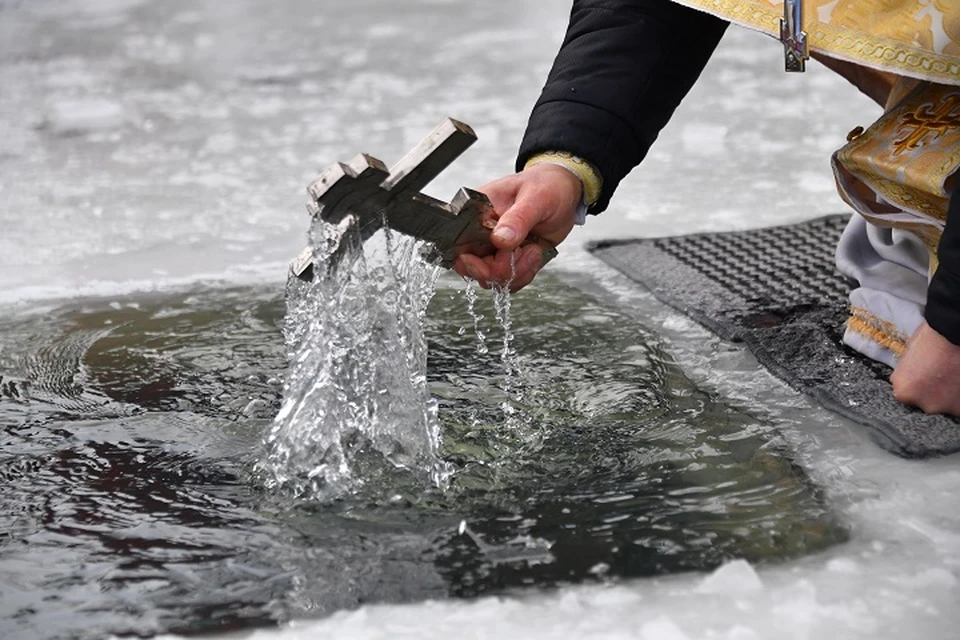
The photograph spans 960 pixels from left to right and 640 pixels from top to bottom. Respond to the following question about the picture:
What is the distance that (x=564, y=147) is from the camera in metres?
1.83

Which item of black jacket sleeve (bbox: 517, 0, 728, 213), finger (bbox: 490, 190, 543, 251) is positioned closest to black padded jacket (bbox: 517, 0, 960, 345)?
black jacket sleeve (bbox: 517, 0, 728, 213)

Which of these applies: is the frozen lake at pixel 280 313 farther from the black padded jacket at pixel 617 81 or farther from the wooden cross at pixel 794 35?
the wooden cross at pixel 794 35

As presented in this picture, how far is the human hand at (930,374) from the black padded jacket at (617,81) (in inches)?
17.8

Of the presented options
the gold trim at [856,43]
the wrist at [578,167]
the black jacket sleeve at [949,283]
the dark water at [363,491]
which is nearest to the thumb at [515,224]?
the wrist at [578,167]

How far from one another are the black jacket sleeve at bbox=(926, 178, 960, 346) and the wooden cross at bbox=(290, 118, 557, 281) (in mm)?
544

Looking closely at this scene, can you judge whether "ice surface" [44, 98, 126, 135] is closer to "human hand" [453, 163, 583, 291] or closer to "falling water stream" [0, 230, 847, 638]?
"falling water stream" [0, 230, 847, 638]

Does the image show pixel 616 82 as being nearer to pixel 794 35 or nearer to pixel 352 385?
pixel 794 35

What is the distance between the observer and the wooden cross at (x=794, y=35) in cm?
178

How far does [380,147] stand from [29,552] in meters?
1.93

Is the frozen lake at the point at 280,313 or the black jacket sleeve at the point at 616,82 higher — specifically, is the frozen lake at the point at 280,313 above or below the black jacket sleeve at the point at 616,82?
below

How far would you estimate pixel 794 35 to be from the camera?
1.78m

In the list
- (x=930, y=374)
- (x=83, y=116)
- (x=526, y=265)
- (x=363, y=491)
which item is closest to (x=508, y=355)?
(x=526, y=265)

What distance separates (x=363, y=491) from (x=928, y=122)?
0.90 metres

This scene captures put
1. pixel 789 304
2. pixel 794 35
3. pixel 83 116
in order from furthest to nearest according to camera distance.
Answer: pixel 83 116 < pixel 789 304 < pixel 794 35
